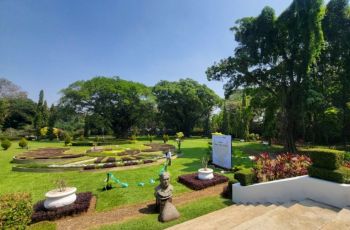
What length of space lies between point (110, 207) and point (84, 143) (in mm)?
19988

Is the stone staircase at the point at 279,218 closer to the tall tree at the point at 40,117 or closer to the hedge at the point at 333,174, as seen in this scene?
the hedge at the point at 333,174

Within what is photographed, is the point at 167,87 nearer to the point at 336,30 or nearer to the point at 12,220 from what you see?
the point at 336,30

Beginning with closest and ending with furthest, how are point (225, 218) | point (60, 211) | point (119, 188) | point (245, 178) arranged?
point (225, 218)
point (60, 211)
point (245, 178)
point (119, 188)

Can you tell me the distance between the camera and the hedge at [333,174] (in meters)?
5.27

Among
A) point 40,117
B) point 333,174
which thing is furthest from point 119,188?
point 40,117

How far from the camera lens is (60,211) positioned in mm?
6297

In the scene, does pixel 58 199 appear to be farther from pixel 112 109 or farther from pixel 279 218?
pixel 112 109

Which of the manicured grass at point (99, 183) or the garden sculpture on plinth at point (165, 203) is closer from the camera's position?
the garden sculpture on plinth at point (165, 203)

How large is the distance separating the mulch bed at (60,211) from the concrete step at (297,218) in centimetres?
508

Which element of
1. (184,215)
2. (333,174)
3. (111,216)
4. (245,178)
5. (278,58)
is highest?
(278,58)

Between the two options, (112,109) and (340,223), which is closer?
(340,223)

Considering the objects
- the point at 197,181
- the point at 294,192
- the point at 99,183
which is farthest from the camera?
the point at 99,183

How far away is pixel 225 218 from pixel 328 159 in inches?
134

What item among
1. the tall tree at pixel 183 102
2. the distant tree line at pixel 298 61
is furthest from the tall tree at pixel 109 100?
the distant tree line at pixel 298 61
